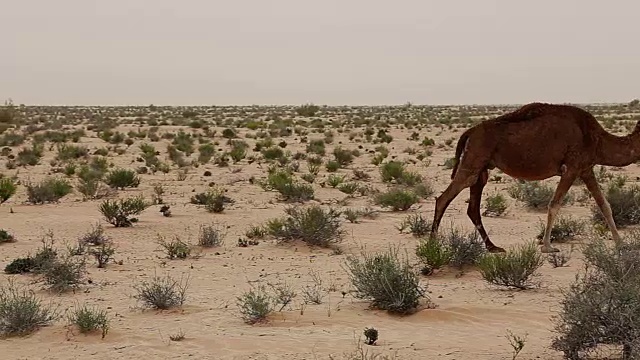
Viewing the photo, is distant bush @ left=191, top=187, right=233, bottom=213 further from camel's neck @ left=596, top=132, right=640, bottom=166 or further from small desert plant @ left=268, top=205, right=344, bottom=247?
camel's neck @ left=596, top=132, right=640, bottom=166

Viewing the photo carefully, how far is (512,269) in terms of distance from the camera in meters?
8.94

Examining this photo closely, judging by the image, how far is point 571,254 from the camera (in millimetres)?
10953

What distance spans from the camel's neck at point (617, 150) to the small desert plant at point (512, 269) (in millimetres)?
2691

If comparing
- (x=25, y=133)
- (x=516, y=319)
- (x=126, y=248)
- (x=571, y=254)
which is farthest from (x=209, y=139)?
(x=516, y=319)

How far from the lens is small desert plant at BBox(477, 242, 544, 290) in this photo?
893 cm

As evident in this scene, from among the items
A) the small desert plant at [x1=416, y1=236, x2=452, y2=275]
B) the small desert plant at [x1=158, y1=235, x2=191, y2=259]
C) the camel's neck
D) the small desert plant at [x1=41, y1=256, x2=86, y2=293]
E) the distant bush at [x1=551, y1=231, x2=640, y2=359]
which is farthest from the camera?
the small desert plant at [x1=158, y1=235, x2=191, y2=259]

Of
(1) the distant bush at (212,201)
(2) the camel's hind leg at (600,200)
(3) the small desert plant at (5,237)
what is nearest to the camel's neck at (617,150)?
(2) the camel's hind leg at (600,200)

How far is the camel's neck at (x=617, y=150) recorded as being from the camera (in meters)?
10.9

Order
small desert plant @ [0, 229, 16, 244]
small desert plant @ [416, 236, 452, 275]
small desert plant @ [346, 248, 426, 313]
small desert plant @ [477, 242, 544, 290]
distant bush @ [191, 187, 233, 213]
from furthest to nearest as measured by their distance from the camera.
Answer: distant bush @ [191, 187, 233, 213] → small desert plant @ [0, 229, 16, 244] → small desert plant @ [416, 236, 452, 275] → small desert plant @ [477, 242, 544, 290] → small desert plant @ [346, 248, 426, 313]

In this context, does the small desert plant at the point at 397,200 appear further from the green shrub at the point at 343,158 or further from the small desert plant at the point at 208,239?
the green shrub at the point at 343,158

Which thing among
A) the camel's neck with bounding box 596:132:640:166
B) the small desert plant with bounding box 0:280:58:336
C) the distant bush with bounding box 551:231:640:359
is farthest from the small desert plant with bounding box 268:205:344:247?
the distant bush with bounding box 551:231:640:359

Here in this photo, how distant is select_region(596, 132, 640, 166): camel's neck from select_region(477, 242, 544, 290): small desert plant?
8.83 feet

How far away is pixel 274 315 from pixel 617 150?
6.09 meters

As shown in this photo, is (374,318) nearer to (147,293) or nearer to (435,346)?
(435,346)
